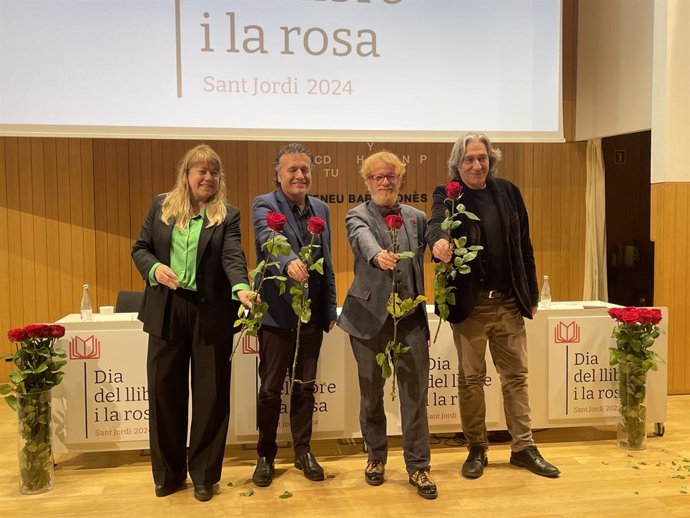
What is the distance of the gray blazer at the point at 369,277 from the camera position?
109 inches

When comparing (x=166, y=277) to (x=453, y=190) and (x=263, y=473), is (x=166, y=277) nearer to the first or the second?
(x=263, y=473)

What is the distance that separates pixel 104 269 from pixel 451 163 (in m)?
3.43

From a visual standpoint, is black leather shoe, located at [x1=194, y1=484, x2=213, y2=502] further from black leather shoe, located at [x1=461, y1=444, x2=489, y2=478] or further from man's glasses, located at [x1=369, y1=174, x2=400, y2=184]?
man's glasses, located at [x1=369, y1=174, x2=400, y2=184]

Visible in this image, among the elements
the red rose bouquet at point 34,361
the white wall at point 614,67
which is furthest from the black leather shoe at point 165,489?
the white wall at point 614,67

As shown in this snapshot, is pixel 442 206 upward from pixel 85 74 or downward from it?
downward

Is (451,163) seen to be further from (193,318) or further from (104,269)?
(104,269)

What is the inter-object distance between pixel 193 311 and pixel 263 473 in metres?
0.83

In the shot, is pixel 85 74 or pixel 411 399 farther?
pixel 85 74

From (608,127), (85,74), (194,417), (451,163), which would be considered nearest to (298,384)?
(194,417)

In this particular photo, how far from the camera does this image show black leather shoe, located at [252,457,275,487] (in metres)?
2.99

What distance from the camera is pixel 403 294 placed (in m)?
2.78

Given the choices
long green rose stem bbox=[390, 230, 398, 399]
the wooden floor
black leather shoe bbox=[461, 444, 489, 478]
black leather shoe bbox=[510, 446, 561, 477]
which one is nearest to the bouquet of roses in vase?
the wooden floor

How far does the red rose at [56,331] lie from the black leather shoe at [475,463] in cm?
197

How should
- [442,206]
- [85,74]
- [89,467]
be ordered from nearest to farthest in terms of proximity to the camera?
1. [442,206]
2. [89,467]
3. [85,74]
